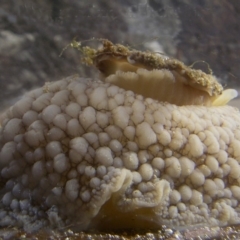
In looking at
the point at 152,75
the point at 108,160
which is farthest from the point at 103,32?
the point at 108,160

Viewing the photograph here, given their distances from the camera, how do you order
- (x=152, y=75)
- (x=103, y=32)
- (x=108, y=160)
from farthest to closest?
(x=103, y=32)
(x=152, y=75)
(x=108, y=160)

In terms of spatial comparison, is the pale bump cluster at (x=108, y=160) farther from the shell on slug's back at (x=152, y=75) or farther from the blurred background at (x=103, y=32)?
the blurred background at (x=103, y=32)

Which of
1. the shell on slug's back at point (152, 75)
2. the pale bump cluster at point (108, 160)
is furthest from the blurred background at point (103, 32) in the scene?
the pale bump cluster at point (108, 160)

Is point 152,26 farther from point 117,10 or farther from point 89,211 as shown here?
point 89,211

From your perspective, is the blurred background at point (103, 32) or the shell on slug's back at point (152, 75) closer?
the shell on slug's back at point (152, 75)

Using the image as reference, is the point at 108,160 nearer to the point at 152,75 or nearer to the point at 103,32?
the point at 152,75

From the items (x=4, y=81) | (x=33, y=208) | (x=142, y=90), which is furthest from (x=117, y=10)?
(x=33, y=208)

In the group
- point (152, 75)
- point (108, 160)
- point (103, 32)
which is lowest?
point (103, 32)
